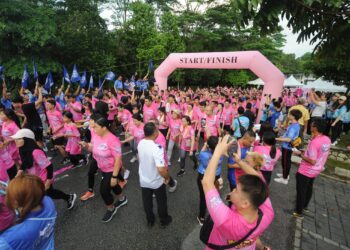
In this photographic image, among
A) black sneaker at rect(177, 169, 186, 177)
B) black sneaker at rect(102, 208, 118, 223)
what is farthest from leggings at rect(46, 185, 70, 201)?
black sneaker at rect(177, 169, 186, 177)

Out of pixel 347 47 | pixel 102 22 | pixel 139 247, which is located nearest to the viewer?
pixel 347 47

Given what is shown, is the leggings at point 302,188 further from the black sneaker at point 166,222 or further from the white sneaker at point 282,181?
the black sneaker at point 166,222

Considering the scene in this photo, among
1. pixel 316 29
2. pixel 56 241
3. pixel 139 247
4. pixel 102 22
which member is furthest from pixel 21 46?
pixel 316 29

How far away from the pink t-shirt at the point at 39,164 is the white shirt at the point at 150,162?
1.54 meters

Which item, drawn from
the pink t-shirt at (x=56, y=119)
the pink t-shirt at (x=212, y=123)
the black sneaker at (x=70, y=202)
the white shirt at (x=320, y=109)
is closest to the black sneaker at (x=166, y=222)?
the black sneaker at (x=70, y=202)

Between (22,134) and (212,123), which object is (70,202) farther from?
(212,123)

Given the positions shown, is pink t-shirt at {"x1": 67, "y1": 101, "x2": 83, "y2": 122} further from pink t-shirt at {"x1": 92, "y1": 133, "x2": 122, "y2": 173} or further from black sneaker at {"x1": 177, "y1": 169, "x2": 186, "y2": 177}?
pink t-shirt at {"x1": 92, "y1": 133, "x2": 122, "y2": 173}

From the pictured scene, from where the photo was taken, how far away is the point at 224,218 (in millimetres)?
1686

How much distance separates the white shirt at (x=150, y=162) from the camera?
3.28 m

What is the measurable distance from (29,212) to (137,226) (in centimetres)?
251

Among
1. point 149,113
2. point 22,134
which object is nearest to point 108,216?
point 22,134

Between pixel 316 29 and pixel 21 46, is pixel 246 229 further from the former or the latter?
pixel 21 46

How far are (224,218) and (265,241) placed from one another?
8.58 ft

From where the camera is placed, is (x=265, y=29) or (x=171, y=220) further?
(x=171, y=220)
